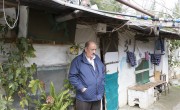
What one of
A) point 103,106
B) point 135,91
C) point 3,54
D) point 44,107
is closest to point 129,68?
point 135,91

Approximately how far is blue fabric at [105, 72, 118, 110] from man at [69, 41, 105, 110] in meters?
1.86

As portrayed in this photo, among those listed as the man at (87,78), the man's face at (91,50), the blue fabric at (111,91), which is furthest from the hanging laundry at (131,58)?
the man's face at (91,50)

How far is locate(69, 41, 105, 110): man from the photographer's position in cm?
522

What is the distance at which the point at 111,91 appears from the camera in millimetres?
7602

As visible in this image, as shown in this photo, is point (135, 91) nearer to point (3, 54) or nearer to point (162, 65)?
point (162, 65)

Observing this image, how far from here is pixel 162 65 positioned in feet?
41.0

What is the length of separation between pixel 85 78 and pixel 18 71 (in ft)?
4.97

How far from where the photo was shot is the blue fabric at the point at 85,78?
522 centimetres

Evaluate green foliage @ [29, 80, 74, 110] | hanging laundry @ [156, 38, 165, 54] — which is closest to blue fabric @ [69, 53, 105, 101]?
green foliage @ [29, 80, 74, 110]

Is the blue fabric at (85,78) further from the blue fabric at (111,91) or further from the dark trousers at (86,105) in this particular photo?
the blue fabric at (111,91)

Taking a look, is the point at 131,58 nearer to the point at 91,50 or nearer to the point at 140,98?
the point at 140,98

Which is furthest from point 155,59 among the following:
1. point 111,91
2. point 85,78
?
point 85,78

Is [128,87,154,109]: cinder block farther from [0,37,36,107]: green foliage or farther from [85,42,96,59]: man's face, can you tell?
[0,37,36,107]: green foliage

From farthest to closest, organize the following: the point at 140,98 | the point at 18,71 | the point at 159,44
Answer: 1. the point at 159,44
2. the point at 140,98
3. the point at 18,71
